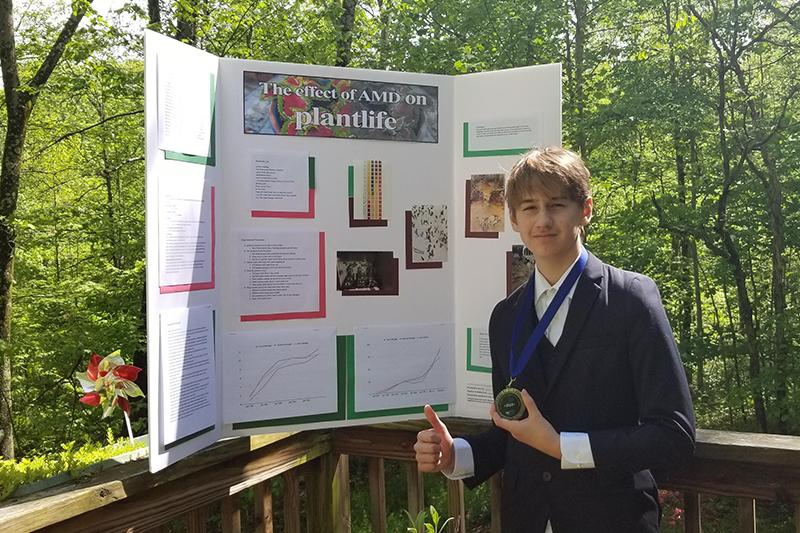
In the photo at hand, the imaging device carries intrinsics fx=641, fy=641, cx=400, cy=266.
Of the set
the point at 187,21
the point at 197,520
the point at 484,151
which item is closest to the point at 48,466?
the point at 197,520

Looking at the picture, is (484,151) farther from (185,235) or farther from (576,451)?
(576,451)

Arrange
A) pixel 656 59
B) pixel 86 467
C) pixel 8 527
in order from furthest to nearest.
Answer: pixel 656 59 → pixel 86 467 → pixel 8 527

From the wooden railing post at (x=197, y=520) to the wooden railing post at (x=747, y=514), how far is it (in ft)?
5.03

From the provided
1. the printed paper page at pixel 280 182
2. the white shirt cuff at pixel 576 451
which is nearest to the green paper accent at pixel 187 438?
the printed paper page at pixel 280 182

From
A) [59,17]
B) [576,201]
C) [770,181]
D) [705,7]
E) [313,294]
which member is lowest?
[313,294]

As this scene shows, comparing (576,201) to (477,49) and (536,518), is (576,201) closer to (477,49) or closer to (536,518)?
(536,518)

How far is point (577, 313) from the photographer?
1.45m

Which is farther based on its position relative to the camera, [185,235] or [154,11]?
[154,11]

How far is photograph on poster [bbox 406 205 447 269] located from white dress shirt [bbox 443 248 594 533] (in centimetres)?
69

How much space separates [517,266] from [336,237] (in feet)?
2.03

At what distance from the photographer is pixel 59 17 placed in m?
10.6

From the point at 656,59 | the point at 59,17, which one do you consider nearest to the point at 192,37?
the point at 59,17

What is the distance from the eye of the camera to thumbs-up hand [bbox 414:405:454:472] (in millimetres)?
1646

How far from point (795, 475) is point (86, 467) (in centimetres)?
181
